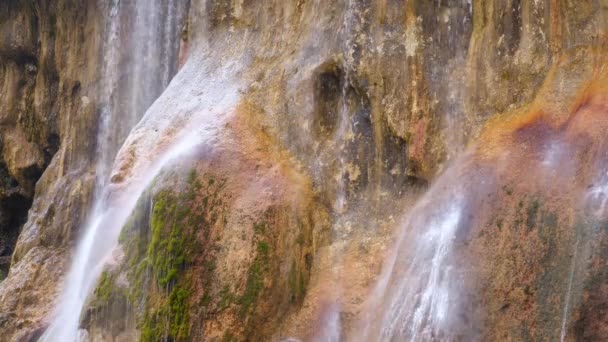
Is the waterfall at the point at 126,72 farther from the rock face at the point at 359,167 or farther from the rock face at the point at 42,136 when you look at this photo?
the rock face at the point at 359,167

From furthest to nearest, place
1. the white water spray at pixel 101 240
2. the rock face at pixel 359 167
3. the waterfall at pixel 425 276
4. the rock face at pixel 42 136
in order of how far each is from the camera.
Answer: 1. the rock face at pixel 42 136
2. the white water spray at pixel 101 240
3. the waterfall at pixel 425 276
4. the rock face at pixel 359 167

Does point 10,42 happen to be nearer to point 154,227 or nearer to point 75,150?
point 75,150

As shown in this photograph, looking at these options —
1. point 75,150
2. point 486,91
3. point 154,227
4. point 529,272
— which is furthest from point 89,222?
point 529,272

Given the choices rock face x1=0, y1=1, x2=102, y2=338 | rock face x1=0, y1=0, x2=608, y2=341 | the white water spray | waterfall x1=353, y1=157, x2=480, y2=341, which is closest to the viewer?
rock face x1=0, y1=0, x2=608, y2=341

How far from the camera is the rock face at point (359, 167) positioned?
6.03m

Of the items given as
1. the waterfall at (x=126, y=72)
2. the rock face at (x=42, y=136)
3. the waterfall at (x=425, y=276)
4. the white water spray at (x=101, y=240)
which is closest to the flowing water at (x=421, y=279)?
the waterfall at (x=425, y=276)

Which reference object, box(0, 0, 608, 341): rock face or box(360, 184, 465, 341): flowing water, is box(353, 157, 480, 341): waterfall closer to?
box(360, 184, 465, 341): flowing water

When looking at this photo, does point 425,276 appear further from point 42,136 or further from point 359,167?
point 42,136

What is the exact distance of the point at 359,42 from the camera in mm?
8156

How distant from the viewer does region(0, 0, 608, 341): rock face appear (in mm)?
6027

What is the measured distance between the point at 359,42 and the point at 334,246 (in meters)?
2.03

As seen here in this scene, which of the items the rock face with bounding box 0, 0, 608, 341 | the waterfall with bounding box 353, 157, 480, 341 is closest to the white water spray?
the rock face with bounding box 0, 0, 608, 341

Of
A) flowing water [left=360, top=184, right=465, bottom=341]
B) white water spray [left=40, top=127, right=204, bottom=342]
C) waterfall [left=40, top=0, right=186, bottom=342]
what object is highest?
waterfall [left=40, top=0, right=186, bottom=342]

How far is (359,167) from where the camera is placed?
8.05m
